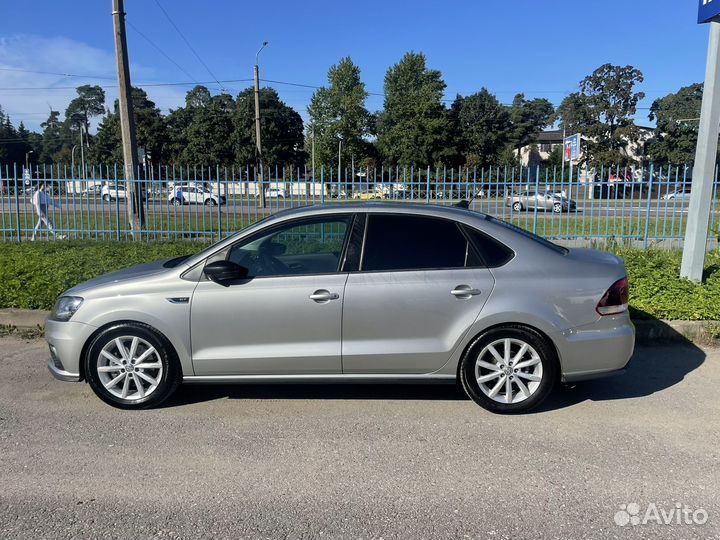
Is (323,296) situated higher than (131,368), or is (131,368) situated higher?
(323,296)

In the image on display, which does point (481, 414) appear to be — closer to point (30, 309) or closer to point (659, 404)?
point (659, 404)

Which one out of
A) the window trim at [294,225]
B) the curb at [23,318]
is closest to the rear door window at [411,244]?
the window trim at [294,225]

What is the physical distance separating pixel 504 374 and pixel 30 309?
18.4 ft

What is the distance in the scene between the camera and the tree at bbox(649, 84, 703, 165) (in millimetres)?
68688

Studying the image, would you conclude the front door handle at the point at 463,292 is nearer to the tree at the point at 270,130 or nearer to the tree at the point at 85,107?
the tree at the point at 270,130

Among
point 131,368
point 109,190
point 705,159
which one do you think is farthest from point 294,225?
point 109,190

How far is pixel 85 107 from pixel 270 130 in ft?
272

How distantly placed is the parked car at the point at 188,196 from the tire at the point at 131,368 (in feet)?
25.9

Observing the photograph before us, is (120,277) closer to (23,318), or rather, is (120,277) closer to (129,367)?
(129,367)

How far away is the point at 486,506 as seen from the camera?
325 centimetres

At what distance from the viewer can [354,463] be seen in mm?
3766

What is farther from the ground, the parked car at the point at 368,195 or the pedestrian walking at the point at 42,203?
the parked car at the point at 368,195

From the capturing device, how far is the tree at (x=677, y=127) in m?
68.7

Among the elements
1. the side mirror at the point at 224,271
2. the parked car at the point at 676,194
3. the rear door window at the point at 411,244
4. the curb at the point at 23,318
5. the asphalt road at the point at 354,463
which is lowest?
the asphalt road at the point at 354,463
